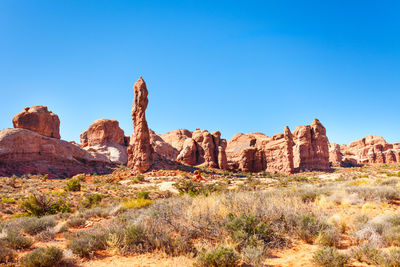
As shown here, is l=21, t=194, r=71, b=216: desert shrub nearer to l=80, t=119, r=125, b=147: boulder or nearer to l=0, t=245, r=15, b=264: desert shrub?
l=0, t=245, r=15, b=264: desert shrub

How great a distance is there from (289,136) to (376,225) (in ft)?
136

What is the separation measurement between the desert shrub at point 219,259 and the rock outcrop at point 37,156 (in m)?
41.5

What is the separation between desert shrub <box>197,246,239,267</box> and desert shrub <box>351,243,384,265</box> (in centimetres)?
249

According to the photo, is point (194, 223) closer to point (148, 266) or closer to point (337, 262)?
point (148, 266)

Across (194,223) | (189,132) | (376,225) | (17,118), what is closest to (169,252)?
(194,223)

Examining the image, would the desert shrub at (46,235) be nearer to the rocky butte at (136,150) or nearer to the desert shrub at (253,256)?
the desert shrub at (253,256)

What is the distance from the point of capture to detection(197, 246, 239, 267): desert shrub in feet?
14.0

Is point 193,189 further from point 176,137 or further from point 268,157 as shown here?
point 176,137

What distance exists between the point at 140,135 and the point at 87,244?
27.6 metres

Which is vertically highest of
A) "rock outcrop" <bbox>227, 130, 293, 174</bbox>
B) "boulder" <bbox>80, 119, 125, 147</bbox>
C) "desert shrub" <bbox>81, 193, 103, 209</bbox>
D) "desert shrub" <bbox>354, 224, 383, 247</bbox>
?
"boulder" <bbox>80, 119, 125, 147</bbox>

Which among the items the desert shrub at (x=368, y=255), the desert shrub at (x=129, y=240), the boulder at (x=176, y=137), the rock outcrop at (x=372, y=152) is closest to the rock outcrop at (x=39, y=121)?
the boulder at (x=176, y=137)

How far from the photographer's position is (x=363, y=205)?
891cm

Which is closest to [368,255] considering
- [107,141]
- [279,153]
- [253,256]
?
[253,256]

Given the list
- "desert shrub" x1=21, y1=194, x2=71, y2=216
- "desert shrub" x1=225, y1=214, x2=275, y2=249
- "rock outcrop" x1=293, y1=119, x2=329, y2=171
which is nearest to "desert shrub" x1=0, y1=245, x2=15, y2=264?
"desert shrub" x1=225, y1=214, x2=275, y2=249
